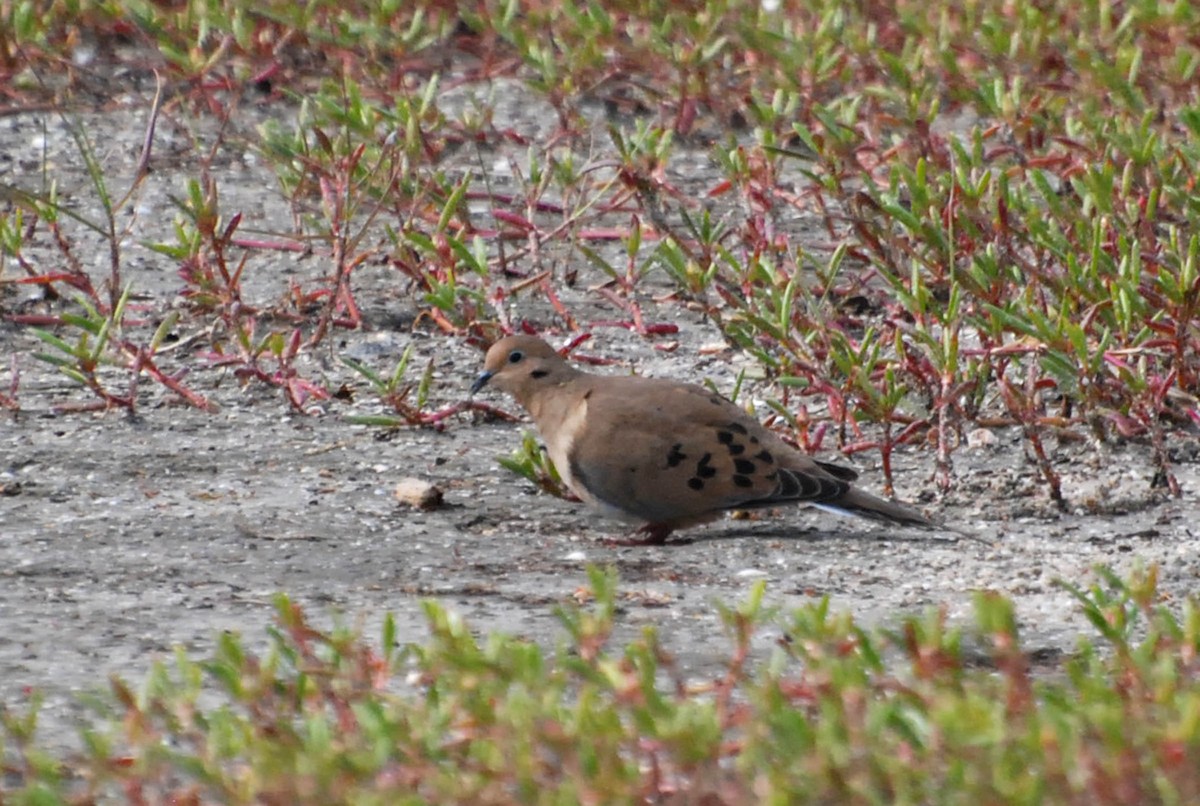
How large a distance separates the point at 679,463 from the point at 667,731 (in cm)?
221

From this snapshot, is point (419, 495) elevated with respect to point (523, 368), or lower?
lower

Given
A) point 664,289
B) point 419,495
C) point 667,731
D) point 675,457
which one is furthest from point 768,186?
point 667,731

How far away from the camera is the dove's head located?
17.1ft

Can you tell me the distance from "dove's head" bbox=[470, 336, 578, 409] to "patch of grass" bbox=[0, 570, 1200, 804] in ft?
7.13

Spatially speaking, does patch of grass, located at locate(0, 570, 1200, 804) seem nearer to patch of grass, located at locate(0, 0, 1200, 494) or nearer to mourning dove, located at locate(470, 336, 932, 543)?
mourning dove, located at locate(470, 336, 932, 543)

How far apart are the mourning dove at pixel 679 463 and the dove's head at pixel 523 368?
23cm

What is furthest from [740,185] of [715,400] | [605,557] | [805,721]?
[805,721]

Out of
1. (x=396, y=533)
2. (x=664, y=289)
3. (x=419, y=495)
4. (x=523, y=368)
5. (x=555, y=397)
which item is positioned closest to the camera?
(x=396, y=533)

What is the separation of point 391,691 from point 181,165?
432 cm

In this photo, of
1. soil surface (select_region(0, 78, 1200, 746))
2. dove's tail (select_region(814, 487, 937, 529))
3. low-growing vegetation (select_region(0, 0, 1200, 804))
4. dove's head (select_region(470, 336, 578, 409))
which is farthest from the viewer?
dove's head (select_region(470, 336, 578, 409))

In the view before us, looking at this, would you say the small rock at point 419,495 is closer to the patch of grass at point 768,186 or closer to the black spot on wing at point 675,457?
the black spot on wing at point 675,457

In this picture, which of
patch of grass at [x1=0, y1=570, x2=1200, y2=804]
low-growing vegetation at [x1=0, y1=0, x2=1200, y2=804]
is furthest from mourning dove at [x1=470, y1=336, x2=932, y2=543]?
patch of grass at [x1=0, y1=570, x2=1200, y2=804]

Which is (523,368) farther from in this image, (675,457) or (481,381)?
(675,457)

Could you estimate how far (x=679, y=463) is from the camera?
4.73 m
